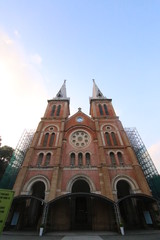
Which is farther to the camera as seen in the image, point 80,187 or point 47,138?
point 47,138

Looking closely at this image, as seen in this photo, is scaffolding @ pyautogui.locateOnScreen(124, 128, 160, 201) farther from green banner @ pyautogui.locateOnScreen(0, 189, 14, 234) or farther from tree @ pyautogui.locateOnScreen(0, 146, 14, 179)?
tree @ pyautogui.locateOnScreen(0, 146, 14, 179)

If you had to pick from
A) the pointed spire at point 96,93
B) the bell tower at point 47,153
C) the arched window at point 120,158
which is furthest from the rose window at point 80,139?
the pointed spire at point 96,93

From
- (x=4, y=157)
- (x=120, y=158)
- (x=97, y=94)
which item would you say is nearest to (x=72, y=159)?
(x=120, y=158)

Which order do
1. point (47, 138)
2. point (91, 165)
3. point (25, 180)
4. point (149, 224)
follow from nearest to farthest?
point (149, 224) < point (25, 180) < point (91, 165) < point (47, 138)

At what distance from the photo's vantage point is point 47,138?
19984 mm

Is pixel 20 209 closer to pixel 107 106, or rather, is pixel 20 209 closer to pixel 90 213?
pixel 90 213

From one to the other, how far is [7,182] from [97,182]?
12428 mm

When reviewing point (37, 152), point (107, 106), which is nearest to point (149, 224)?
point (37, 152)

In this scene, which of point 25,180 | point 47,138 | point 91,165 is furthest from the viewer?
point 47,138

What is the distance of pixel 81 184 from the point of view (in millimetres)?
16859

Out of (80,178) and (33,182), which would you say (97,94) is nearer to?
(80,178)

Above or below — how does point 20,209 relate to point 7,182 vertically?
below

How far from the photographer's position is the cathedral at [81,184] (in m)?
12.3

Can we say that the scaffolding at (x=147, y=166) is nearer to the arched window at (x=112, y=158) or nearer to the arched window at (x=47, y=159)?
the arched window at (x=112, y=158)
